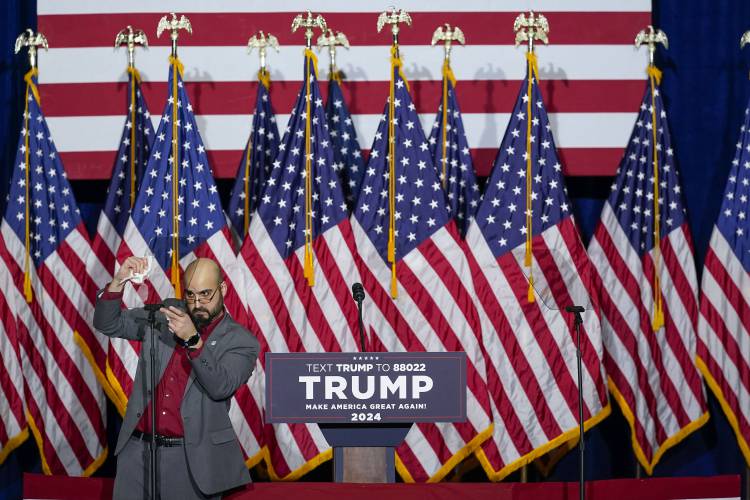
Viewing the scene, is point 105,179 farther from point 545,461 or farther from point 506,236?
point 545,461

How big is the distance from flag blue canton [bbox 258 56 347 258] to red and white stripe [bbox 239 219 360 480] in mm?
62

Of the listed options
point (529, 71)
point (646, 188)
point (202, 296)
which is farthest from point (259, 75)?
point (202, 296)

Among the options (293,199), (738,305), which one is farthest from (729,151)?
(293,199)

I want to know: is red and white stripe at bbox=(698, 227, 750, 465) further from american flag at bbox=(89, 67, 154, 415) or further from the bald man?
american flag at bbox=(89, 67, 154, 415)

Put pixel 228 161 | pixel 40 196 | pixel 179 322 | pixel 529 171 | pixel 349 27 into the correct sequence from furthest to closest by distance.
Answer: pixel 349 27 → pixel 228 161 → pixel 40 196 → pixel 529 171 → pixel 179 322

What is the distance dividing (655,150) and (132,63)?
122 inches

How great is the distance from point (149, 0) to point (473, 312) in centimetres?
284

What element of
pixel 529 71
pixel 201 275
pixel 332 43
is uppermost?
pixel 332 43

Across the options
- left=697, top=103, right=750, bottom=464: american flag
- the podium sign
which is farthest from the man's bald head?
left=697, top=103, right=750, bottom=464: american flag

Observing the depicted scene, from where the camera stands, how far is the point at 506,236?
6.31 m

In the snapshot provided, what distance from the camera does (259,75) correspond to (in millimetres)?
6590

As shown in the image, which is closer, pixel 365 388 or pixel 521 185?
pixel 365 388

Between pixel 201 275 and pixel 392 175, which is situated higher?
pixel 392 175

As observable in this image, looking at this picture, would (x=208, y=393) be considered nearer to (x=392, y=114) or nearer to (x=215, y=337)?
(x=215, y=337)
